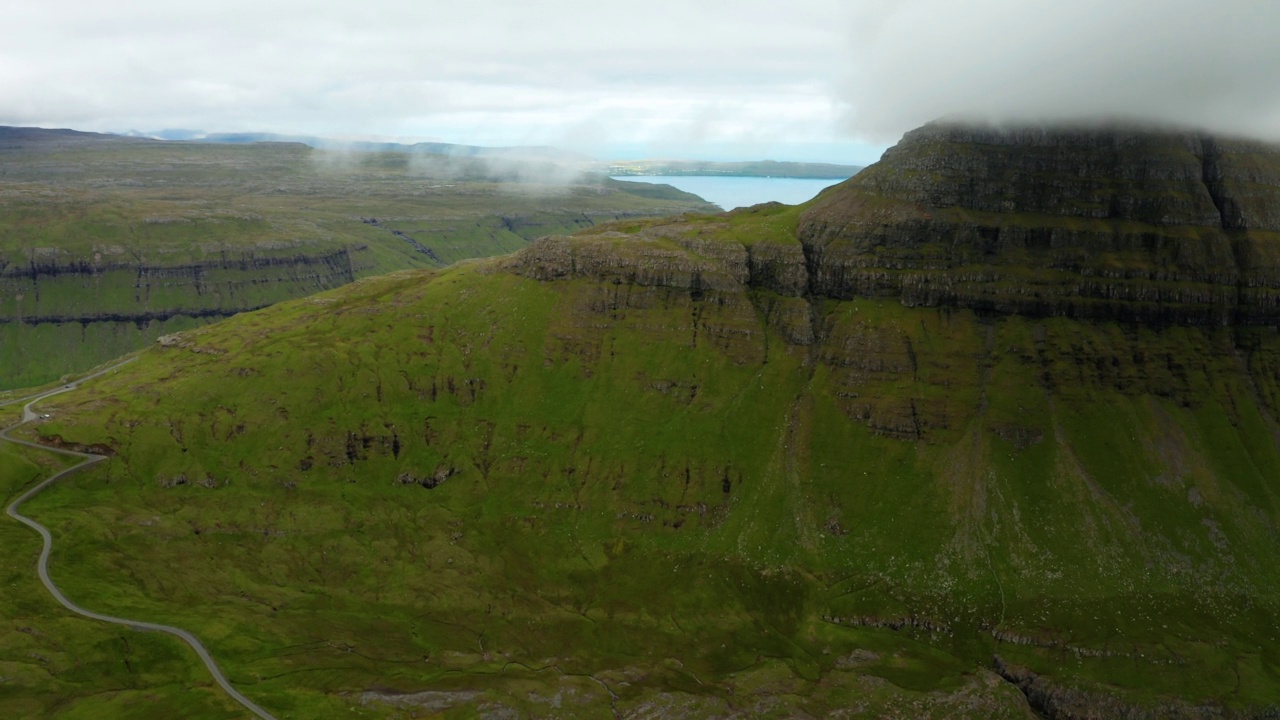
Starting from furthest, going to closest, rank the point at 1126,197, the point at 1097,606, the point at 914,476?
the point at 1126,197
the point at 914,476
the point at 1097,606

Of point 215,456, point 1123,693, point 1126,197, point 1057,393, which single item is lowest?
point 1123,693

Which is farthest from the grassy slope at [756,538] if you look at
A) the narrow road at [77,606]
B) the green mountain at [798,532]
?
the narrow road at [77,606]

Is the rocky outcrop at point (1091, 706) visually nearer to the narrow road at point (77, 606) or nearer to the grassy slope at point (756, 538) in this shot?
the grassy slope at point (756, 538)

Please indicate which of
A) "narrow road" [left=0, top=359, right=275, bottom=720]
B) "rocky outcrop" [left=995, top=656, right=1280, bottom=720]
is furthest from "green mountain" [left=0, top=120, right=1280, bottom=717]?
"narrow road" [left=0, top=359, right=275, bottom=720]

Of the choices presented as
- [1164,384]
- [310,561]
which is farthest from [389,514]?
[1164,384]

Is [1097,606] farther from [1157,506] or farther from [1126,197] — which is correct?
[1126,197]

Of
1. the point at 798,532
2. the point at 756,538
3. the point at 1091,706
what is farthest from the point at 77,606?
the point at 1091,706

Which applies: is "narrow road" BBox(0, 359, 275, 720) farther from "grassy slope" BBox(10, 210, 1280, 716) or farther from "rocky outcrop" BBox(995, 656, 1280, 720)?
"rocky outcrop" BBox(995, 656, 1280, 720)

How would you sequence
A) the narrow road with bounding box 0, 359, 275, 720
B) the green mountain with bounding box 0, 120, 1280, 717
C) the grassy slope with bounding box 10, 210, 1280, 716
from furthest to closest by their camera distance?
1. the grassy slope with bounding box 10, 210, 1280, 716
2. the green mountain with bounding box 0, 120, 1280, 717
3. the narrow road with bounding box 0, 359, 275, 720
